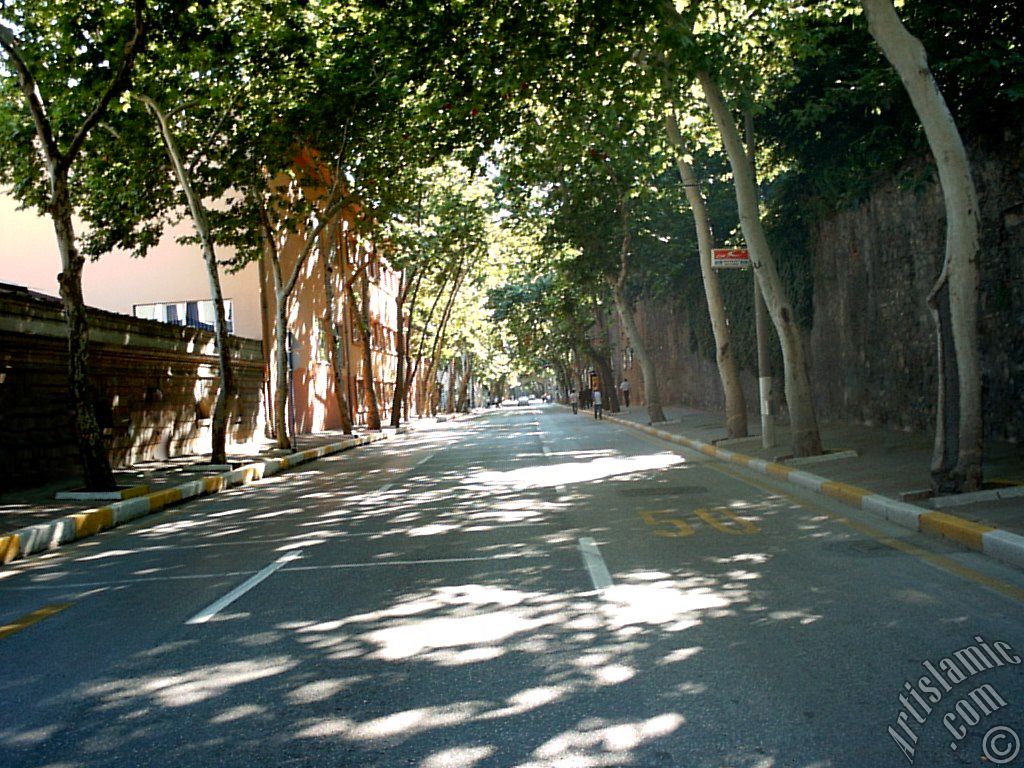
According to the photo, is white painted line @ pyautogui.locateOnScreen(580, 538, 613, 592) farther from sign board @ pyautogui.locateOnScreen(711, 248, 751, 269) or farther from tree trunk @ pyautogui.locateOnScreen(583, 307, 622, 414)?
tree trunk @ pyautogui.locateOnScreen(583, 307, 622, 414)

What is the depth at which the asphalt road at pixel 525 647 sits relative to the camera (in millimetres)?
3961

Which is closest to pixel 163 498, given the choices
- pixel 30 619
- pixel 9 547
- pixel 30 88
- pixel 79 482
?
pixel 79 482

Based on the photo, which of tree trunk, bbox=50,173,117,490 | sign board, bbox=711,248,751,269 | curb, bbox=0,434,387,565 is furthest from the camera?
sign board, bbox=711,248,751,269

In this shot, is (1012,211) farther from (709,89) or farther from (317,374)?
(317,374)

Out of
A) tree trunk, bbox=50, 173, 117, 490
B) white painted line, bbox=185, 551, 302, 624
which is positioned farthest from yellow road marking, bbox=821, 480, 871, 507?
tree trunk, bbox=50, 173, 117, 490

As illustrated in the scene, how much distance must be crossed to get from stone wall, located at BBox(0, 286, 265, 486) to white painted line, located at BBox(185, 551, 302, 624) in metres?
9.67

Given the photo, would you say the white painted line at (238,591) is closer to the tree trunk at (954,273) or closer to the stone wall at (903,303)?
the tree trunk at (954,273)

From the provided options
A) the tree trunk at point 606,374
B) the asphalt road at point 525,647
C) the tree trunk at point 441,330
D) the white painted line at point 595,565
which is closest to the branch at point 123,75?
the asphalt road at point 525,647

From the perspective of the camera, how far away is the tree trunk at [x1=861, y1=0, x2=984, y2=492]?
918 cm

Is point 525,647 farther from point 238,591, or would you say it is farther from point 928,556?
point 928,556

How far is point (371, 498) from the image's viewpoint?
13.5 metres

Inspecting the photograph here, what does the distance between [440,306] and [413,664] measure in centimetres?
5057

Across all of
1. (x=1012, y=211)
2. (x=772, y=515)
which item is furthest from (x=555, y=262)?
(x=772, y=515)

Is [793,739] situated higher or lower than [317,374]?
lower
